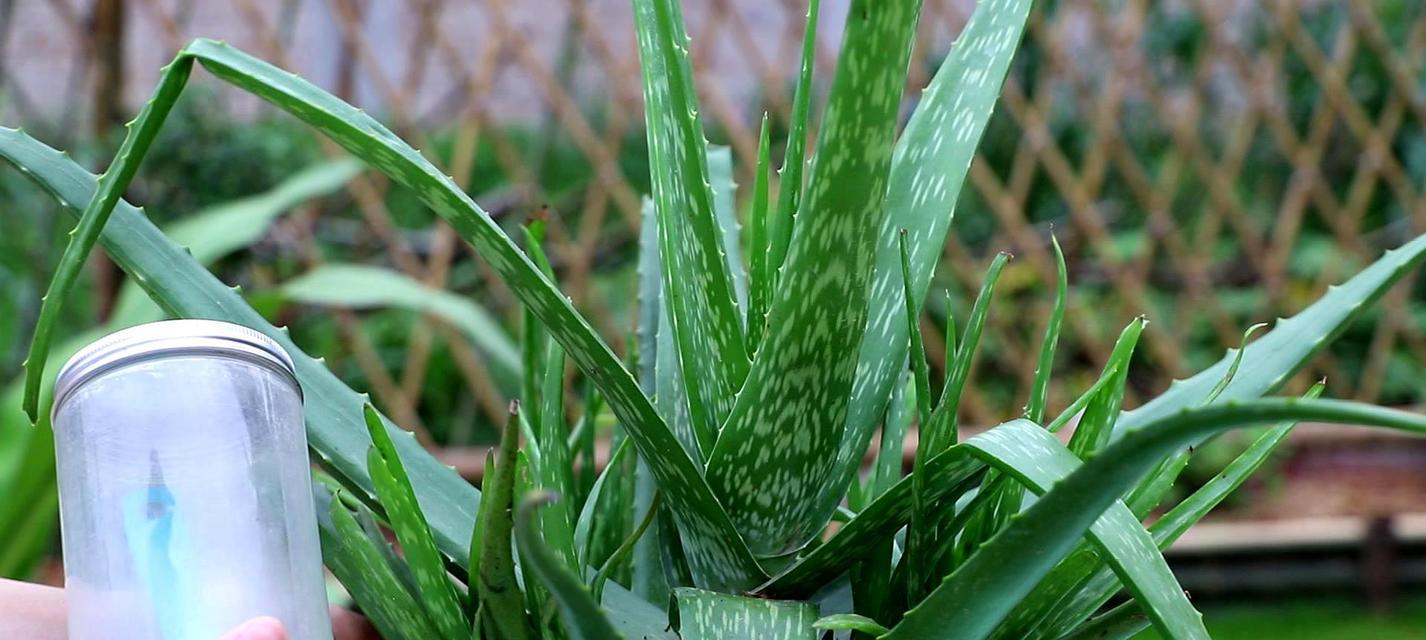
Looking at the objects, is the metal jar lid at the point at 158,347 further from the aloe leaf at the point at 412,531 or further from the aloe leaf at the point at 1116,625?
the aloe leaf at the point at 1116,625

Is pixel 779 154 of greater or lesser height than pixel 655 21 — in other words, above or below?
above

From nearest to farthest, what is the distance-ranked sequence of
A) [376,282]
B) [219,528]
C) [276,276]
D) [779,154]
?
[219,528]
[376,282]
[276,276]
[779,154]

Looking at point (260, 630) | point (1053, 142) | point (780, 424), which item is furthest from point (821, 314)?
point (1053, 142)

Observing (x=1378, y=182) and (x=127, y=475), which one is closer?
(x=127, y=475)

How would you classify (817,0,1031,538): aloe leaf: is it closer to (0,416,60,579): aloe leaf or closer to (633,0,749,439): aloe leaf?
(633,0,749,439): aloe leaf

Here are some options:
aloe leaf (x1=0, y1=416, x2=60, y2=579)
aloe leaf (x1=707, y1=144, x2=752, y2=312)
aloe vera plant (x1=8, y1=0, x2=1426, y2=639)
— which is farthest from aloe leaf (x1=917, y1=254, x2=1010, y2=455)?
aloe leaf (x1=0, y1=416, x2=60, y2=579)

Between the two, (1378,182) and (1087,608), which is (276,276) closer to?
(1087,608)

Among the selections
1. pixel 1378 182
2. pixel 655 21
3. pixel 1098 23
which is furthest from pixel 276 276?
pixel 1378 182
